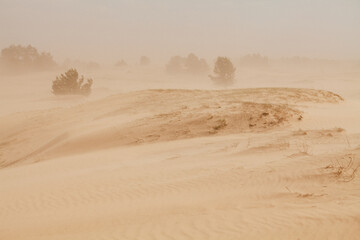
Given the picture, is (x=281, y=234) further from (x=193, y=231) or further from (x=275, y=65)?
(x=275, y=65)

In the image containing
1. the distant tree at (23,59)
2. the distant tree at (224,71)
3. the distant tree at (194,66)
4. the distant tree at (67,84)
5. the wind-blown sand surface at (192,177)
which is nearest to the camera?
the wind-blown sand surface at (192,177)

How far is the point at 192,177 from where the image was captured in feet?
19.4

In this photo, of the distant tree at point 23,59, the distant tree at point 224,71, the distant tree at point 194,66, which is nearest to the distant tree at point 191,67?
the distant tree at point 194,66

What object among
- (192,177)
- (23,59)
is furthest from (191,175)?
(23,59)

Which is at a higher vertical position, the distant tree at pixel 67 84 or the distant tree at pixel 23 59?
the distant tree at pixel 23 59

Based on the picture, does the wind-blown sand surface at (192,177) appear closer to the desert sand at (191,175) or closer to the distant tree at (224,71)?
the desert sand at (191,175)

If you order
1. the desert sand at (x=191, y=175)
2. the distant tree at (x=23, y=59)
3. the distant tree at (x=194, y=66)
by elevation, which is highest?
the distant tree at (x=23, y=59)

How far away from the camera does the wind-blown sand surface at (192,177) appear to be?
3.92 m

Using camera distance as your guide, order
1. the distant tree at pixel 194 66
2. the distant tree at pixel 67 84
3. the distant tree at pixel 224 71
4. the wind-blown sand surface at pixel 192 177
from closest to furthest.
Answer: the wind-blown sand surface at pixel 192 177 → the distant tree at pixel 67 84 → the distant tree at pixel 224 71 → the distant tree at pixel 194 66

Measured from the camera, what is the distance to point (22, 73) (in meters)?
49.9

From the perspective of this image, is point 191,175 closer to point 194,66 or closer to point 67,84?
point 67,84

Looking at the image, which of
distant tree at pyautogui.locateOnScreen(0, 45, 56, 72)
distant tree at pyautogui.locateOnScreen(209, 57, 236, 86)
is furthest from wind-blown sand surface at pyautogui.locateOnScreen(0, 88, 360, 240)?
distant tree at pyautogui.locateOnScreen(0, 45, 56, 72)

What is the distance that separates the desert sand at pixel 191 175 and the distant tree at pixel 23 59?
42.4 metres

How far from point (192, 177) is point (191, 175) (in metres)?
0.13
